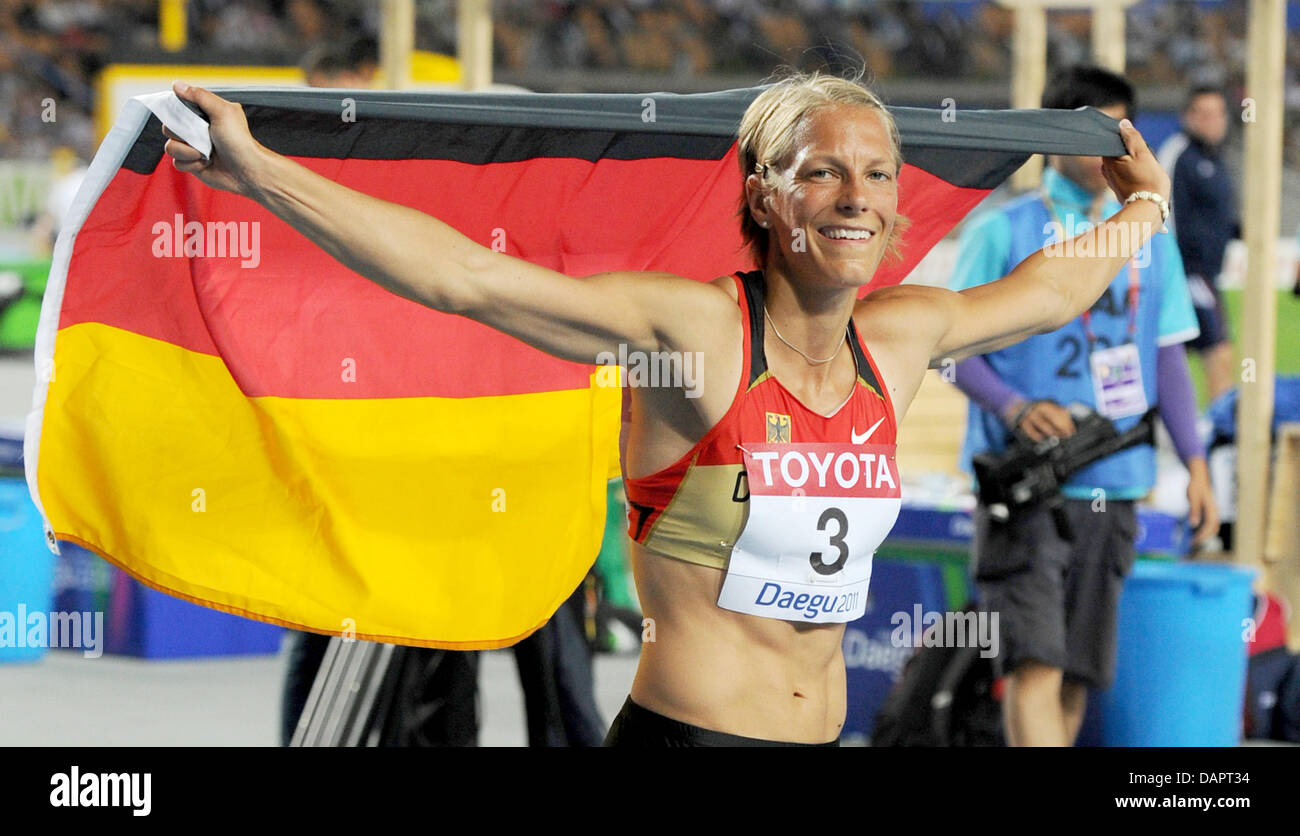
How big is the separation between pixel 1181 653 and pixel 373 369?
11.9 feet

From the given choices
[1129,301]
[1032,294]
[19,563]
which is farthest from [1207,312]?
[1032,294]

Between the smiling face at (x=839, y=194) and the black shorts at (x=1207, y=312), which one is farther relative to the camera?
the black shorts at (x=1207, y=312)

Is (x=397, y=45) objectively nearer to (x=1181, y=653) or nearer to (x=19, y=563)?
(x=19, y=563)

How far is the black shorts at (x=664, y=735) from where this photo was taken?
3113 millimetres

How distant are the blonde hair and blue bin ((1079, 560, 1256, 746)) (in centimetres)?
345

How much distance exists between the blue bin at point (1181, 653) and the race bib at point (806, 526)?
342 centimetres

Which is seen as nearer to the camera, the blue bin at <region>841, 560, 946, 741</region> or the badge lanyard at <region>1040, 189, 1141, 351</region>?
the badge lanyard at <region>1040, 189, 1141, 351</region>

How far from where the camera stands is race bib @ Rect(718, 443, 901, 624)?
304 cm

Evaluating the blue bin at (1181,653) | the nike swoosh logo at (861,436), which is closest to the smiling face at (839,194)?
the nike swoosh logo at (861,436)

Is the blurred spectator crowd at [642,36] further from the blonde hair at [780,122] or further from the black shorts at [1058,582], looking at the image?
the blonde hair at [780,122]

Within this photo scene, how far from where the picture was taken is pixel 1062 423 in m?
5.44

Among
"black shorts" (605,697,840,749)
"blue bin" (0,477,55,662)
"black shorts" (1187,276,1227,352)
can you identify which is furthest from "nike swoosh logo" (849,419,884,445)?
"black shorts" (1187,276,1227,352)

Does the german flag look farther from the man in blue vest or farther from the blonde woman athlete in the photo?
the man in blue vest

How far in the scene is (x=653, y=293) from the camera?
2986 mm
